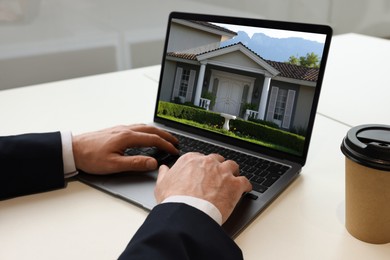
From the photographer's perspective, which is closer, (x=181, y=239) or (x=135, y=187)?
(x=181, y=239)

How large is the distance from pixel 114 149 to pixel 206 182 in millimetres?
250

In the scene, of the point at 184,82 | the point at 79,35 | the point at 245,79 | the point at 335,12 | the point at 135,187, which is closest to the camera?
the point at 135,187

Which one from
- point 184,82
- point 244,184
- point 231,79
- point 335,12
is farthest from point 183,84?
point 335,12

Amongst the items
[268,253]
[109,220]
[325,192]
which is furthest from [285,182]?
[109,220]

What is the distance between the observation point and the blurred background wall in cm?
170

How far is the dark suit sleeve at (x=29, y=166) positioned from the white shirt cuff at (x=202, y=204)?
29 centimetres

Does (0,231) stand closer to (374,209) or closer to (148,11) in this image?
(374,209)

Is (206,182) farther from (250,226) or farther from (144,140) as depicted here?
(144,140)

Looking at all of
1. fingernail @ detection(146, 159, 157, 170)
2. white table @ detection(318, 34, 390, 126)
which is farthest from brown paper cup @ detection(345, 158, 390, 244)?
white table @ detection(318, 34, 390, 126)

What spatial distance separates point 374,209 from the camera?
1.89 ft

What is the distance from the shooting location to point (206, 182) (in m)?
0.66

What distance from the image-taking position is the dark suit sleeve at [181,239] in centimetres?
52

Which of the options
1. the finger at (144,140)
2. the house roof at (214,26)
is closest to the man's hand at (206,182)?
the finger at (144,140)

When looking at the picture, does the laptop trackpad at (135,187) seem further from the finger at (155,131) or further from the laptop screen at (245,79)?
the laptop screen at (245,79)
